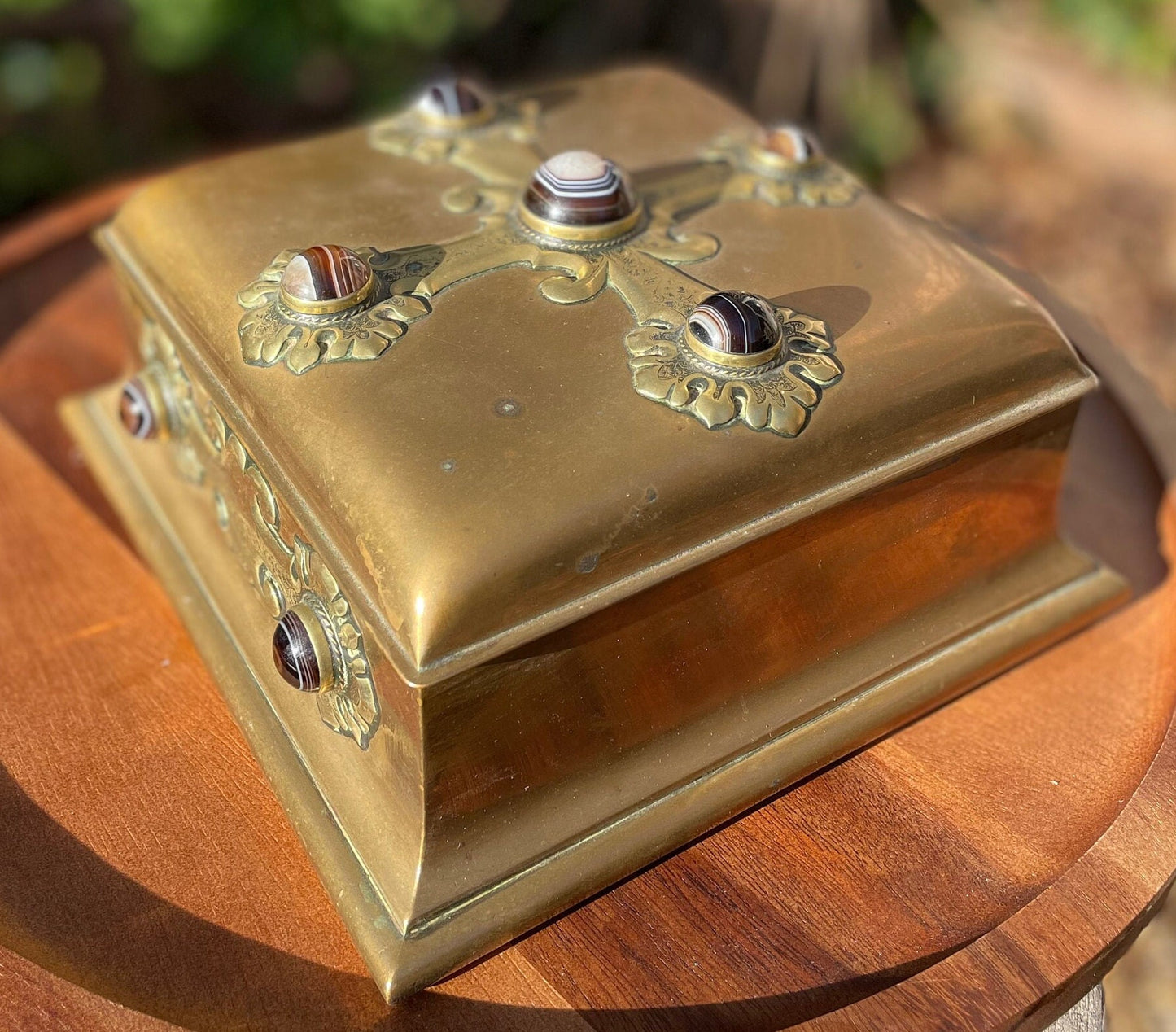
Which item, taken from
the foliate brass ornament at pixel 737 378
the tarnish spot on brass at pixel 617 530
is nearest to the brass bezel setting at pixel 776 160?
the foliate brass ornament at pixel 737 378

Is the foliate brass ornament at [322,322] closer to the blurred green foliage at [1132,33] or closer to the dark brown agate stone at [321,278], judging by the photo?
the dark brown agate stone at [321,278]

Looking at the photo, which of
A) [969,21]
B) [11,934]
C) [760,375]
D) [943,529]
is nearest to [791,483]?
[760,375]

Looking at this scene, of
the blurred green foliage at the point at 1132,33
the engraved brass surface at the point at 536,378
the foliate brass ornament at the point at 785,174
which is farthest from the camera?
the blurred green foliage at the point at 1132,33

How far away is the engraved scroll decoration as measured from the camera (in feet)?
3.25

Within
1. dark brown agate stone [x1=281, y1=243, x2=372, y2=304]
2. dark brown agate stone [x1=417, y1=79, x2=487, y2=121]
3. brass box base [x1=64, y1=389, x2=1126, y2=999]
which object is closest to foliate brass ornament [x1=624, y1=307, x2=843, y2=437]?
brass box base [x1=64, y1=389, x2=1126, y2=999]

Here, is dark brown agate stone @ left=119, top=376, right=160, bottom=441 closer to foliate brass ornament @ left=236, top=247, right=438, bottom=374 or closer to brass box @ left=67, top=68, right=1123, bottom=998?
brass box @ left=67, top=68, right=1123, bottom=998

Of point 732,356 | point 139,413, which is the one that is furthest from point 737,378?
point 139,413

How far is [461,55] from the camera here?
135 inches

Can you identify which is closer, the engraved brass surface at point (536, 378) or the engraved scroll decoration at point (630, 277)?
the engraved brass surface at point (536, 378)

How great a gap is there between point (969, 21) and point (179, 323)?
333 centimetres

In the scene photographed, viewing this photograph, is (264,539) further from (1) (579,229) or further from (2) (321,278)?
(1) (579,229)

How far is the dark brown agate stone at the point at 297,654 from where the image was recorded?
1007 mm

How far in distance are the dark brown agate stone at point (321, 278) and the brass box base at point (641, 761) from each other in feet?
1.12

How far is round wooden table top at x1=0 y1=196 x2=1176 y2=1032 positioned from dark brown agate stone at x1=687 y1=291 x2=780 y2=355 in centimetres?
45
